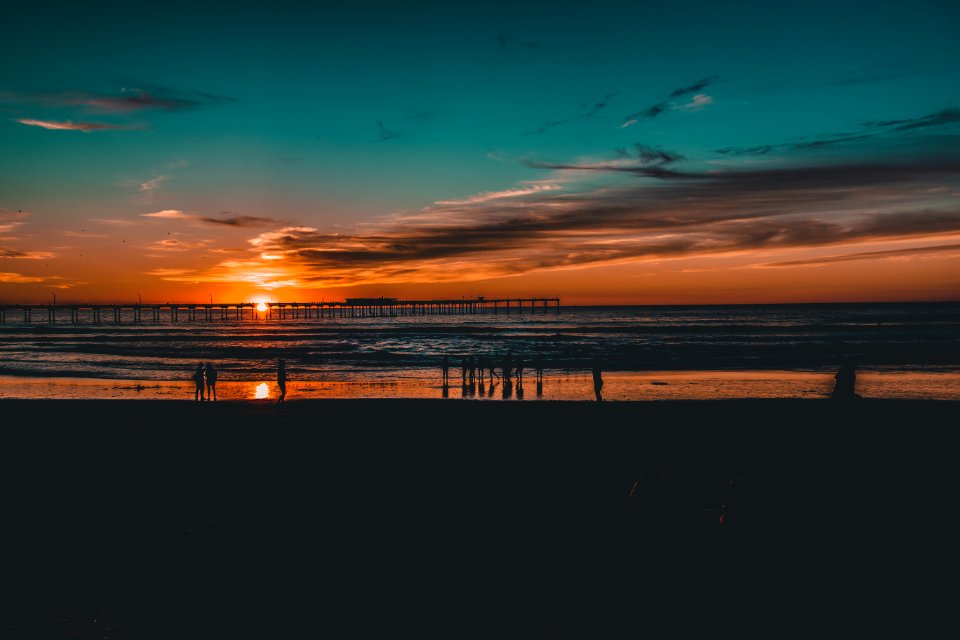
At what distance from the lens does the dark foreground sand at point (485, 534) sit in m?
6.62

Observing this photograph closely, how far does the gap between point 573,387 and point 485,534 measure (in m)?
20.2

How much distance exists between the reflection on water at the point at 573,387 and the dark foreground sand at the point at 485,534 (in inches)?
404

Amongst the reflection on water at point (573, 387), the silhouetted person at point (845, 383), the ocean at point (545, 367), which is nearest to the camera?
the silhouetted person at point (845, 383)

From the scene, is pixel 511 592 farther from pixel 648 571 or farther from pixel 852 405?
pixel 852 405

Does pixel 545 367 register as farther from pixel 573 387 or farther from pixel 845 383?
pixel 845 383

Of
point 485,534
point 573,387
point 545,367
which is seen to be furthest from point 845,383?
point 545,367

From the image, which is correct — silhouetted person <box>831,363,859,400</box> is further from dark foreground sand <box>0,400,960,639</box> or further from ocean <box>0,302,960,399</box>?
ocean <box>0,302,960,399</box>

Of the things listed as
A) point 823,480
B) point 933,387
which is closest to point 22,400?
point 823,480

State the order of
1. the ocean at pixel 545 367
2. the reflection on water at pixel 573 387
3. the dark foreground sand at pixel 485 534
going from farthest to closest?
the ocean at pixel 545 367 → the reflection on water at pixel 573 387 → the dark foreground sand at pixel 485 534

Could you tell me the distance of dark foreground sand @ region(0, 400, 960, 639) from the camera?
662 centimetres

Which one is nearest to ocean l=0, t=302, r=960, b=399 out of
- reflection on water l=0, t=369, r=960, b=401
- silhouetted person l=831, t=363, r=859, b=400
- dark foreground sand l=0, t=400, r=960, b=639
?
reflection on water l=0, t=369, r=960, b=401

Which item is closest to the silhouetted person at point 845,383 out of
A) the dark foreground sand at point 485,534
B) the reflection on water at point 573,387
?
the dark foreground sand at point 485,534

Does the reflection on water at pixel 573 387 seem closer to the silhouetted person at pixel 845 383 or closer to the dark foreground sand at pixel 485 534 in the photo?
the silhouetted person at pixel 845 383

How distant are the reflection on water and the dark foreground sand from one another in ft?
33.7
